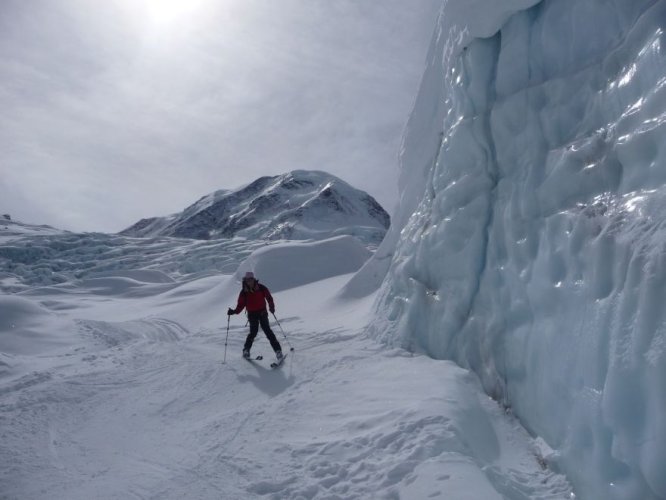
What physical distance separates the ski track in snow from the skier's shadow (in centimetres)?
2

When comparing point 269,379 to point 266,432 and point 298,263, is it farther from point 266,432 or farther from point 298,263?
point 298,263

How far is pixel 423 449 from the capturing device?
13.9ft

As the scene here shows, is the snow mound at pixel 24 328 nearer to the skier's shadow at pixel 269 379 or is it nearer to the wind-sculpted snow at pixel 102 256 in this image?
the skier's shadow at pixel 269 379

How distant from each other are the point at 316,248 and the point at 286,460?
14.0m

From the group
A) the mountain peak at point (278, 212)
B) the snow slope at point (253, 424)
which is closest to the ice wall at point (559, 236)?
the snow slope at point (253, 424)

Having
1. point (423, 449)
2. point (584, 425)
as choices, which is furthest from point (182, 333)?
point (584, 425)

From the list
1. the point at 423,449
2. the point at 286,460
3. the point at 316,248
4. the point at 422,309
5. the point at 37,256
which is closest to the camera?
the point at 423,449

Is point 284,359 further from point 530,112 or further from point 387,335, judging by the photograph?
point 530,112

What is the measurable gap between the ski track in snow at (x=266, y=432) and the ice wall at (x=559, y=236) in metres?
0.55

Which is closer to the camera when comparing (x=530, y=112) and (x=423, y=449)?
(x=423, y=449)

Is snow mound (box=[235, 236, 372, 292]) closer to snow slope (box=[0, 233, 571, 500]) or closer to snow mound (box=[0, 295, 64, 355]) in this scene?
snow mound (box=[0, 295, 64, 355])

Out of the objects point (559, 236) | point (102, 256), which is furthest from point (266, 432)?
point (102, 256)

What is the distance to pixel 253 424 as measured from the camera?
545 cm

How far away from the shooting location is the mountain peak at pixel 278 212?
349 feet
